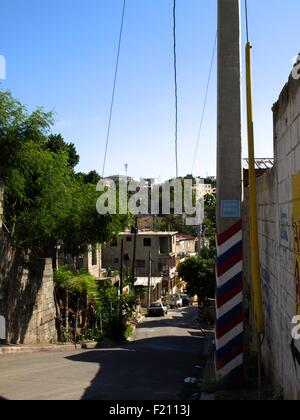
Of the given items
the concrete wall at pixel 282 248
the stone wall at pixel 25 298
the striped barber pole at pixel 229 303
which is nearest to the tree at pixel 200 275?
the stone wall at pixel 25 298

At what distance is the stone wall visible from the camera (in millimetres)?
14734

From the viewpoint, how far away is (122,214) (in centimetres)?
1995

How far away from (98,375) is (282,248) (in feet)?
16.9

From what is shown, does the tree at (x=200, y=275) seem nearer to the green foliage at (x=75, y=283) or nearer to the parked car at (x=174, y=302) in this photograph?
the green foliage at (x=75, y=283)

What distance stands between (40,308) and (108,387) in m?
9.21

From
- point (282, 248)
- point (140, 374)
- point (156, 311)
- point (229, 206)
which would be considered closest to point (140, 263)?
point (156, 311)

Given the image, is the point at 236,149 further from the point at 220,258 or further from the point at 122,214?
the point at 122,214

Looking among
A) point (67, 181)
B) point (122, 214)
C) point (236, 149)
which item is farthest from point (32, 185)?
point (236, 149)

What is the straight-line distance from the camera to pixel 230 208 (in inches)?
319

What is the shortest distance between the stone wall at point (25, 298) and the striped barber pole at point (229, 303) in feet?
25.9

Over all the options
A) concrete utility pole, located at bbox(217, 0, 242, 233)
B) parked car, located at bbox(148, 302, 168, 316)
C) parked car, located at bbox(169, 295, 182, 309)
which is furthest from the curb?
parked car, located at bbox(169, 295, 182, 309)

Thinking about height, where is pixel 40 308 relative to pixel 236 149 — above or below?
below

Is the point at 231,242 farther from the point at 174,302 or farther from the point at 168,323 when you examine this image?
the point at 174,302

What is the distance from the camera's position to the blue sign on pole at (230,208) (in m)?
8.08
